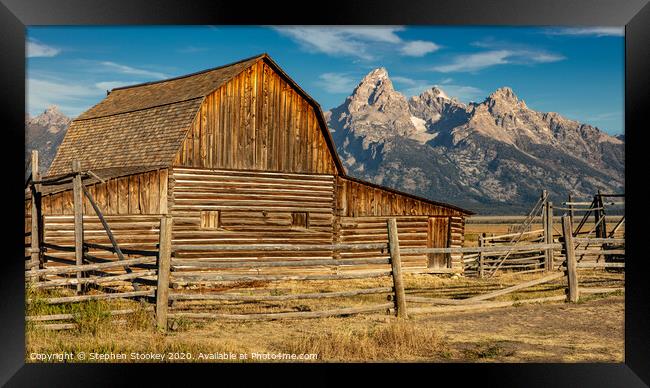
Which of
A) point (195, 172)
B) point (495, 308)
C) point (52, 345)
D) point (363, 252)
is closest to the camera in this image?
point (52, 345)

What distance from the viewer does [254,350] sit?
9.62 meters

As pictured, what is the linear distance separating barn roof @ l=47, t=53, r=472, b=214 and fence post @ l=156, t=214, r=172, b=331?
7.43 m

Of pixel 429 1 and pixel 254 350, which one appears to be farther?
pixel 254 350

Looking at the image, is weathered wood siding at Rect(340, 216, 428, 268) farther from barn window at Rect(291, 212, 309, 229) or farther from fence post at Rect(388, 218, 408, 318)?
fence post at Rect(388, 218, 408, 318)

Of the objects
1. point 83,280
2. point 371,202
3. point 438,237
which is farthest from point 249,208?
point 83,280

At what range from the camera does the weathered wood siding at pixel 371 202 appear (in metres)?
22.2

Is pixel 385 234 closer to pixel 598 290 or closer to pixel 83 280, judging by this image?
pixel 598 290

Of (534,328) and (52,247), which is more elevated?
(52,247)

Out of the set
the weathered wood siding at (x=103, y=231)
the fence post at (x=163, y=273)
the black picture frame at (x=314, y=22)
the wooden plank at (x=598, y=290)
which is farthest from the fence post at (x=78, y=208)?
the wooden plank at (x=598, y=290)

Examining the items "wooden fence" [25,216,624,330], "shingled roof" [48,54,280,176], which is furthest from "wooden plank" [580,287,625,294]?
"shingled roof" [48,54,280,176]
